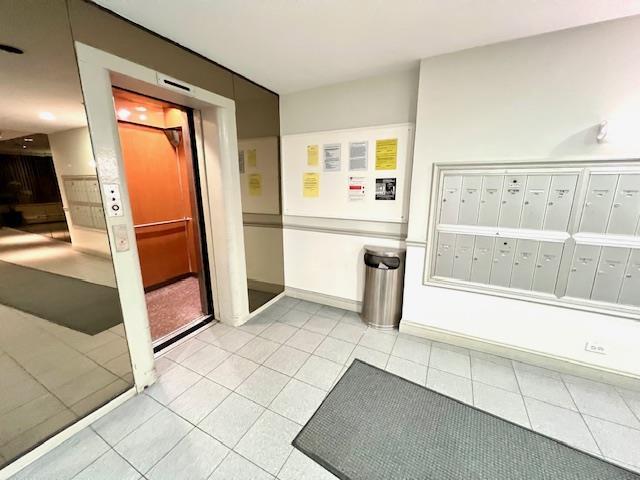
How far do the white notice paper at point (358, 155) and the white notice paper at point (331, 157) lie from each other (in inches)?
5.8

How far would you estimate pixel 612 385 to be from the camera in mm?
1891

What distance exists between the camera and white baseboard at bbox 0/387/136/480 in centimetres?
132

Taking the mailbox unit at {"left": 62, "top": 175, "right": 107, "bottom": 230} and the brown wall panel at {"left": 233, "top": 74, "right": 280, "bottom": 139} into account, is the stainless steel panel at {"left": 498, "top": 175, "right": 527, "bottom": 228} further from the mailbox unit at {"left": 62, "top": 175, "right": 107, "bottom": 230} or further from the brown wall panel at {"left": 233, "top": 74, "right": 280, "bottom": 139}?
the mailbox unit at {"left": 62, "top": 175, "right": 107, "bottom": 230}

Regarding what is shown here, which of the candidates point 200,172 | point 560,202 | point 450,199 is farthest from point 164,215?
point 560,202

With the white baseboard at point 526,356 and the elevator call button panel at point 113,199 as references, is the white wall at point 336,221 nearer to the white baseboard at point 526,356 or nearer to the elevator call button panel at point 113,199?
the white baseboard at point 526,356

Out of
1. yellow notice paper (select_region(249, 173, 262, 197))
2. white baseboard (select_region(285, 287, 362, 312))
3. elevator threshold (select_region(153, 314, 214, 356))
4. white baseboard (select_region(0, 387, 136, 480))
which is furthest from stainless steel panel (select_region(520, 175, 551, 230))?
white baseboard (select_region(0, 387, 136, 480))

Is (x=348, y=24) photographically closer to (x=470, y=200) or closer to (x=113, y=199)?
(x=470, y=200)

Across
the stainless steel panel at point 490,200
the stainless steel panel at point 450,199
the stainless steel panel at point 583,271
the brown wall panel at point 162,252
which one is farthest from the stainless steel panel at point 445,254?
the brown wall panel at point 162,252

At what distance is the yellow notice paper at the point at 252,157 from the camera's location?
2.67 metres

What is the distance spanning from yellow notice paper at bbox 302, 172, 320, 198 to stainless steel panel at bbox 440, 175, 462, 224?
4.33ft

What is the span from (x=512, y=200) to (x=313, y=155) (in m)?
1.91

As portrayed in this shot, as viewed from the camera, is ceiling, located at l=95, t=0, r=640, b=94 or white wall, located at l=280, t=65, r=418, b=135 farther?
white wall, located at l=280, t=65, r=418, b=135

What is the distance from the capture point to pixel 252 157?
2705 mm

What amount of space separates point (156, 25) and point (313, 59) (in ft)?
3.67
